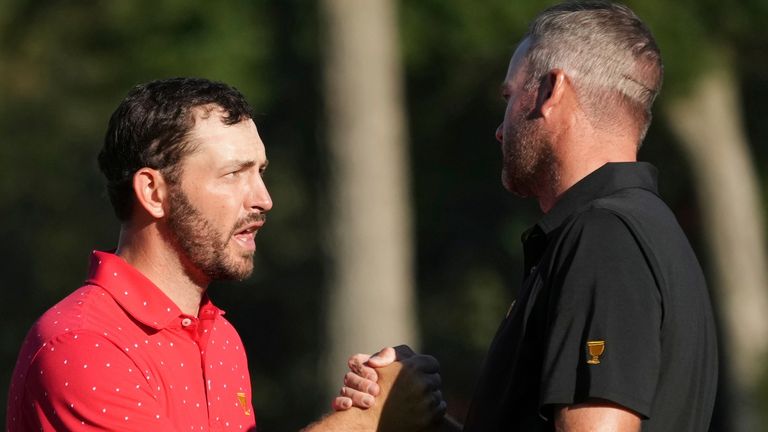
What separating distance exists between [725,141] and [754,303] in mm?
2093

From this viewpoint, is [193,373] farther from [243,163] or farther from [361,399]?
[243,163]

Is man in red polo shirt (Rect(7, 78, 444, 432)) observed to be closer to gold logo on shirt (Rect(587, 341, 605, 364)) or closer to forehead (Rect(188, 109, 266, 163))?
forehead (Rect(188, 109, 266, 163))

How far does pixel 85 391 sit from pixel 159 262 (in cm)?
53

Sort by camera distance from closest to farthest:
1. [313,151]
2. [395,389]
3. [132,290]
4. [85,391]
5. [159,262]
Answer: [85,391]
[132,290]
[159,262]
[395,389]
[313,151]

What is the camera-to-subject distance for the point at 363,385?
14.0 feet

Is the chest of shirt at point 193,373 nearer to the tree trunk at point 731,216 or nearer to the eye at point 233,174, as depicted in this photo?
the eye at point 233,174

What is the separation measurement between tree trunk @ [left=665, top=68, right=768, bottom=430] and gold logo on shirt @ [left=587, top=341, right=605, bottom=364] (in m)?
15.6

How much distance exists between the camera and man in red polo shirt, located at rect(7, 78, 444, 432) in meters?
3.87

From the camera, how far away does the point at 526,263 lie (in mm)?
3893

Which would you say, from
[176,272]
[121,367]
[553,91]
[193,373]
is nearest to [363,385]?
[193,373]

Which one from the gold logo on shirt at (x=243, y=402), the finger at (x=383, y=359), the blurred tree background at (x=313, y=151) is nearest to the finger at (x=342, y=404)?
the finger at (x=383, y=359)

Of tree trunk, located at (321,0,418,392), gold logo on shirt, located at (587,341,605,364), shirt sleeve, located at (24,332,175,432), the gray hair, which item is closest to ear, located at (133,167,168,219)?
shirt sleeve, located at (24,332,175,432)

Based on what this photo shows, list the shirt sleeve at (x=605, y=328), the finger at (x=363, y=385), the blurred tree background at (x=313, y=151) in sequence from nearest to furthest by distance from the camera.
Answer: the shirt sleeve at (x=605, y=328) < the finger at (x=363, y=385) < the blurred tree background at (x=313, y=151)

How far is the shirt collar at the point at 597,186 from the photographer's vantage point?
12.2 feet
